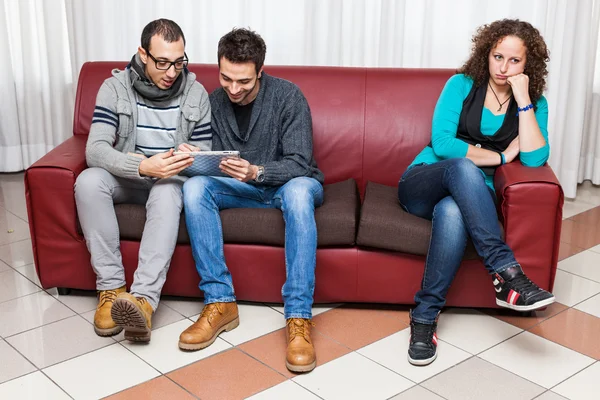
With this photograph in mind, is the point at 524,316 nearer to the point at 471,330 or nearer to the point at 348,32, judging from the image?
the point at 471,330

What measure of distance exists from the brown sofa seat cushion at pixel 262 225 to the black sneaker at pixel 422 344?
14.7 inches

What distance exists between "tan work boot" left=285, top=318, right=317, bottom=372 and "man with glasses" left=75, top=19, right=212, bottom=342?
17.7 inches

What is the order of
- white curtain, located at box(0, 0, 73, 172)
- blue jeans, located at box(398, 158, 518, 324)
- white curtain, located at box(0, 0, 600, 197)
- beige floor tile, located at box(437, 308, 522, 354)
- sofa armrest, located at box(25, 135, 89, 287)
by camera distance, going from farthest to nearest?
white curtain, located at box(0, 0, 73, 172) → white curtain, located at box(0, 0, 600, 197) → sofa armrest, located at box(25, 135, 89, 287) → beige floor tile, located at box(437, 308, 522, 354) → blue jeans, located at box(398, 158, 518, 324)

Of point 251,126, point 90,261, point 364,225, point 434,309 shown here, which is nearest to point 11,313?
point 90,261

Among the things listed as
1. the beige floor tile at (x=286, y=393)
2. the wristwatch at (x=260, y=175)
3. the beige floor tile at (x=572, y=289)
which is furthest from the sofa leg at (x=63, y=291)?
the beige floor tile at (x=572, y=289)

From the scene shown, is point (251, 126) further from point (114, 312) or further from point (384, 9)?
point (384, 9)

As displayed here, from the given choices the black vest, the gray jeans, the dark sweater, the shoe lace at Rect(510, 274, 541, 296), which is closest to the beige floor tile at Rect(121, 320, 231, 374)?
the gray jeans

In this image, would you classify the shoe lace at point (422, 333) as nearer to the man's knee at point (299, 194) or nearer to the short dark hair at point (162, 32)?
the man's knee at point (299, 194)

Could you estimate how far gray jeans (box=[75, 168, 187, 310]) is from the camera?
2.44m

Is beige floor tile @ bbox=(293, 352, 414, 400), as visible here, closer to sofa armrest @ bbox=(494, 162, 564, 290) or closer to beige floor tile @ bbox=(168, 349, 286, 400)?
beige floor tile @ bbox=(168, 349, 286, 400)

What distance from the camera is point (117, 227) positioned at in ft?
8.36

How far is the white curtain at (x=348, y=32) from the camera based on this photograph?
12.4 ft

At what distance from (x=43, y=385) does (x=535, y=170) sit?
171cm

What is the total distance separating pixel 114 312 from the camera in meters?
2.28
